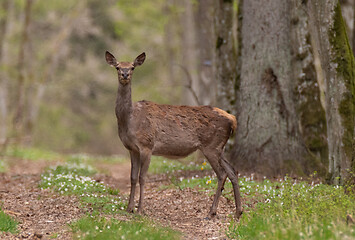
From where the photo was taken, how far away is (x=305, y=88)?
1262 cm

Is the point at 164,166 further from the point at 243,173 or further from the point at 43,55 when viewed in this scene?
the point at 43,55

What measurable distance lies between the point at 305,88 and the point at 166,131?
4.20 metres

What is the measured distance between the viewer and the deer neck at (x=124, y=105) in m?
9.76

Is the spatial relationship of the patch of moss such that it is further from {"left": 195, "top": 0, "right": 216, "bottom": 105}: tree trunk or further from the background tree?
{"left": 195, "top": 0, "right": 216, "bottom": 105}: tree trunk

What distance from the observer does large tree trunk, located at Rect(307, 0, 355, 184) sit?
10.4m

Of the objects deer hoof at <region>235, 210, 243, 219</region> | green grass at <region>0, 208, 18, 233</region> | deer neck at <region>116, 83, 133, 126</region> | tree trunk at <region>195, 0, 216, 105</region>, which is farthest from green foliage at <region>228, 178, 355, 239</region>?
tree trunk at <region>195, 0, 216, 105</region>

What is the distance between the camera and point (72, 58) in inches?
1435

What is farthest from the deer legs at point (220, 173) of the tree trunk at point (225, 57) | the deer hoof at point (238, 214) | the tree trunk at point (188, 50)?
the tree trunk at point (188, 50)

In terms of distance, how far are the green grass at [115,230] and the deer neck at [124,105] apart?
6.66 ft

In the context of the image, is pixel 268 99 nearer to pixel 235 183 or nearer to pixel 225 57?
pixel 225 57

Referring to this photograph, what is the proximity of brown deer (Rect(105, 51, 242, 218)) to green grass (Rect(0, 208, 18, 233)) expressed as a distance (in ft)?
6.75

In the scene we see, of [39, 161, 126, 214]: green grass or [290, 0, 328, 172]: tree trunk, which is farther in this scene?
[290, 0, 328, 172]: tree trunk

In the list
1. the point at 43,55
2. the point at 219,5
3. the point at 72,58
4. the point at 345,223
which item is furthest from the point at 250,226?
the point at 72,58

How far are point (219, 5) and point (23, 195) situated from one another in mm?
7396
